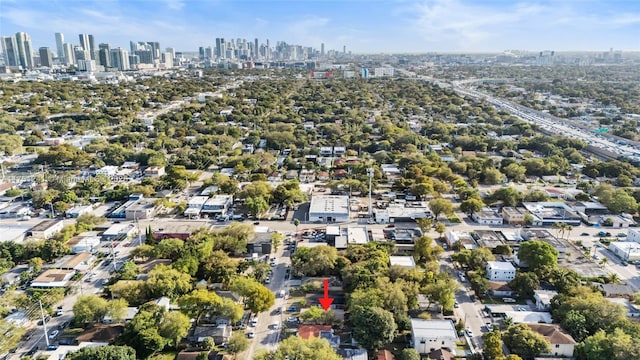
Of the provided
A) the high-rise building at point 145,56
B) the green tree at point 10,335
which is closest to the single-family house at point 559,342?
the green tree at point 10,335

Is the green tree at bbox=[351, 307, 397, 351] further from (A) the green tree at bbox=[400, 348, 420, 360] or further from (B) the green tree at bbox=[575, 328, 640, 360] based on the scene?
(B) the green tree at bbox=[575, 328, 640, 360]

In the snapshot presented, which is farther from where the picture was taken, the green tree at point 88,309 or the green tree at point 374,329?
the green tree at point 88,309

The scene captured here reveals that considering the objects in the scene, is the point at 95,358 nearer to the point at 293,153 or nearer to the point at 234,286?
the point at 234,286

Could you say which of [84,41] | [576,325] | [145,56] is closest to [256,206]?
[576,325]

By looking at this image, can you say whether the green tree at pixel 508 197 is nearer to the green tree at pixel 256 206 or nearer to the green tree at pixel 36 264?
the green tree at pixel 256 206

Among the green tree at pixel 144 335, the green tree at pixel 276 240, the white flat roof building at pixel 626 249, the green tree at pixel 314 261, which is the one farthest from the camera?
the green tree at pixel 276 240

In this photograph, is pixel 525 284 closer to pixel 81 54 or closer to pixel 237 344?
Result: pixel 237 344
